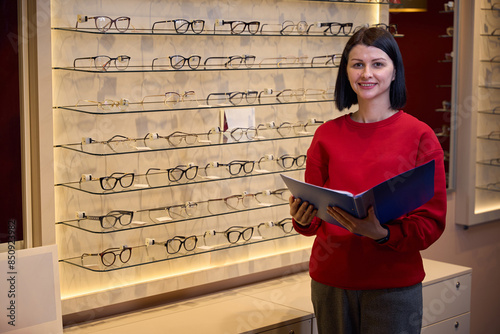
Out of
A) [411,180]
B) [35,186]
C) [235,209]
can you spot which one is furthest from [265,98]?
[411,180]

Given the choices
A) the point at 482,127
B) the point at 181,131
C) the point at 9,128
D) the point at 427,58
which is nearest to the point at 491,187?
the point at 482,127

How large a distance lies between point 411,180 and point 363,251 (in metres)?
0.39

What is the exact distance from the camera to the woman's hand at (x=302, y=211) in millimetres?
2246

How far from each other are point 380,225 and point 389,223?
0.08 metres

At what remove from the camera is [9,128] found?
8.46 ft

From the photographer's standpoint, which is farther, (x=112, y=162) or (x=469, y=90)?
→ (x=469, y=90)

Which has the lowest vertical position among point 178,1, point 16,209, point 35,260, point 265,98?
point 35,260

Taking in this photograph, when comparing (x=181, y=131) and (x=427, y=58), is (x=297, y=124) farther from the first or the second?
(x=427, y=58)

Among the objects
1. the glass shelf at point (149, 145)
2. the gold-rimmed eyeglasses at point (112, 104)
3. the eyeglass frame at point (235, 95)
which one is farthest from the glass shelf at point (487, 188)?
the gold-rimmed eyeglasses at point (112, 104)

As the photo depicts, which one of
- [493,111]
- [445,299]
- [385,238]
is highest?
[493,111]

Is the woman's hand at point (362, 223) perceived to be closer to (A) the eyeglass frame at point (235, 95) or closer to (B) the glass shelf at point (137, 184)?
(B) the glass shelf at point (137, 184)

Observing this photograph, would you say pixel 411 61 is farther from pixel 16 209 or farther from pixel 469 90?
pixel 16 209

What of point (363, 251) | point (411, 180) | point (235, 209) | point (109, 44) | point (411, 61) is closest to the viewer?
point (411, 180)

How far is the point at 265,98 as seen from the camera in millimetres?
3352
